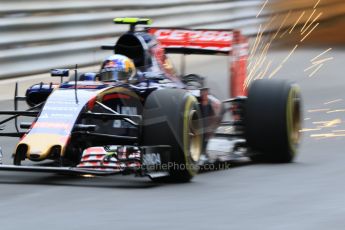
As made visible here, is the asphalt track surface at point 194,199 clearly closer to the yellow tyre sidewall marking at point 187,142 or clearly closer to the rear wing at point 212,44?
the yellow tyre sidewall marking at point 187,142

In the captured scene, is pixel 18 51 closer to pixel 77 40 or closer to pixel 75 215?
pixel 77 40

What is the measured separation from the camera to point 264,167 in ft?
32.4

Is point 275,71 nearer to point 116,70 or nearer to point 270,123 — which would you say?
point 270,123

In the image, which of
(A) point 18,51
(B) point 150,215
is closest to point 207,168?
(B) point 150,215

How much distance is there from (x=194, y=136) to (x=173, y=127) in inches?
18.5

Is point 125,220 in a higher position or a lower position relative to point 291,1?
lower

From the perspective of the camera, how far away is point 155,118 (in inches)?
333

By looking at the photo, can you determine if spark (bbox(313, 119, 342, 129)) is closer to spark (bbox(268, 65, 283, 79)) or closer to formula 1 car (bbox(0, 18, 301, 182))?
formula 1 car (bbox(0, 18, 301, 182))

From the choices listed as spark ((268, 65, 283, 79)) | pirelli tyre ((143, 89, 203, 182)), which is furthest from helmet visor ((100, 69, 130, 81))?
spark ((268, 65, 283, 79))

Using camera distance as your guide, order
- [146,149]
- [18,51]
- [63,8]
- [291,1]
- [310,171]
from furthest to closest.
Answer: [291,1] → [63,8] → [18,51] → [310,171] → [146,149]

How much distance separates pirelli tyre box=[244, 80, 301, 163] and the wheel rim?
3.60 feet

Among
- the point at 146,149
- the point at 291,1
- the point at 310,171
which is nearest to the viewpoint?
the point at 146,149

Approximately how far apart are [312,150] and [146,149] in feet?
11.2

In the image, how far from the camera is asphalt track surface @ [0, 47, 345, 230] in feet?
22.4
